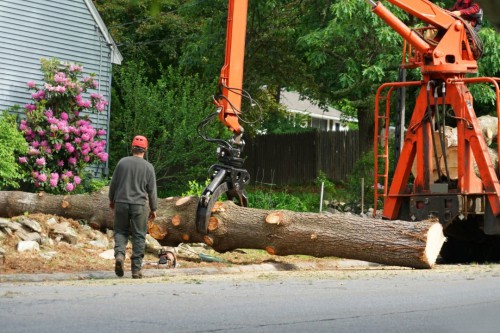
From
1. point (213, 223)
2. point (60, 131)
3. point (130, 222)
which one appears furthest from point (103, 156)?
point (130, 222)

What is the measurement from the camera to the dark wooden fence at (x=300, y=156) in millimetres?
40188

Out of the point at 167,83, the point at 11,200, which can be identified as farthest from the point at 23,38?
the point at 11,200

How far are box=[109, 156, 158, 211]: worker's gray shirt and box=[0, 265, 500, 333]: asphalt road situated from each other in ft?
3.59

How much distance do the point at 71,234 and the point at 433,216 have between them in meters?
5.88

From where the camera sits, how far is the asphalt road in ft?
25.4

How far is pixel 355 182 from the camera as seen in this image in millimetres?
26516

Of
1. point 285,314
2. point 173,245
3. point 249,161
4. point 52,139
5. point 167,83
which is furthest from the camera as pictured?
point 249,161

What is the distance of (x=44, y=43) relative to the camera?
26953 mm

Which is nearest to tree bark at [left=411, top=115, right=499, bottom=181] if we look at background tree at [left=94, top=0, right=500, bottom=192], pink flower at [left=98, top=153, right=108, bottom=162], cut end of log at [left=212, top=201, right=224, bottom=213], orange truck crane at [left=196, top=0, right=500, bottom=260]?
orange truck crane at [left=196, top=0, right=500, bottom=260]

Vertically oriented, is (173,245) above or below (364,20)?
below

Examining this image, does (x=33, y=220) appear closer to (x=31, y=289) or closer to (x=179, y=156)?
(x=31, y=289)

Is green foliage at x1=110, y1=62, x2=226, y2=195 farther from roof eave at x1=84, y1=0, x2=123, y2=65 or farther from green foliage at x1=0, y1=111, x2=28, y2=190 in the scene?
green foliage at x1=0, y1=111, x2=28, y2=190

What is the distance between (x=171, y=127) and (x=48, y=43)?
407 cm

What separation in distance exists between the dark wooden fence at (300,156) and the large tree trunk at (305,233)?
23.8 meters
